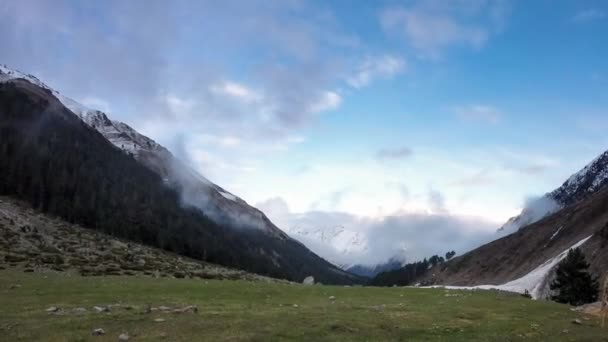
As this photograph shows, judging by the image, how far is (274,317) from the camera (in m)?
25.3

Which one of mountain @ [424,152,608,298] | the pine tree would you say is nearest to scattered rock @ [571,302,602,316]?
the pine tree

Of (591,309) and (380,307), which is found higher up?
(591,309)

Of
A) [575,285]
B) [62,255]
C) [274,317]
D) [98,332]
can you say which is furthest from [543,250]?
[98,332]

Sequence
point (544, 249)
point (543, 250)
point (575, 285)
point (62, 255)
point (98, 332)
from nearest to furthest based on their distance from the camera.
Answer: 1. point (98, 332)
2. point (575, 285)
3. point (62, 255)
4. point (543, 250)
5. point (544, 249)

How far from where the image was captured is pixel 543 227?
17912 centimetres

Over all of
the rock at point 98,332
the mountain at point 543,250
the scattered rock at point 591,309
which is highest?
the mountain at point 543,250

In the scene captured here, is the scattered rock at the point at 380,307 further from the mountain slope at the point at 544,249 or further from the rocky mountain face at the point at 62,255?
the mountain slope at the point at 544,249

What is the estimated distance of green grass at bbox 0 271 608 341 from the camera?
21344 millimetres

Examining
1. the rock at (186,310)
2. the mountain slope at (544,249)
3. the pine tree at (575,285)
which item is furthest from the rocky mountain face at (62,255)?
the mountain slope at (544,249)

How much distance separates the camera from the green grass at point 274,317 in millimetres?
21344

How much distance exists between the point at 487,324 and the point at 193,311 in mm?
16024

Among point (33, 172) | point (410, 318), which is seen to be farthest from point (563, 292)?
point (33, 172)

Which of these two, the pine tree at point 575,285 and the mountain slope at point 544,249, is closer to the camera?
the pine tree at point 575,285

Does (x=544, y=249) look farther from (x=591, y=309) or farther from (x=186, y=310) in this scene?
(x=186, y=310)
